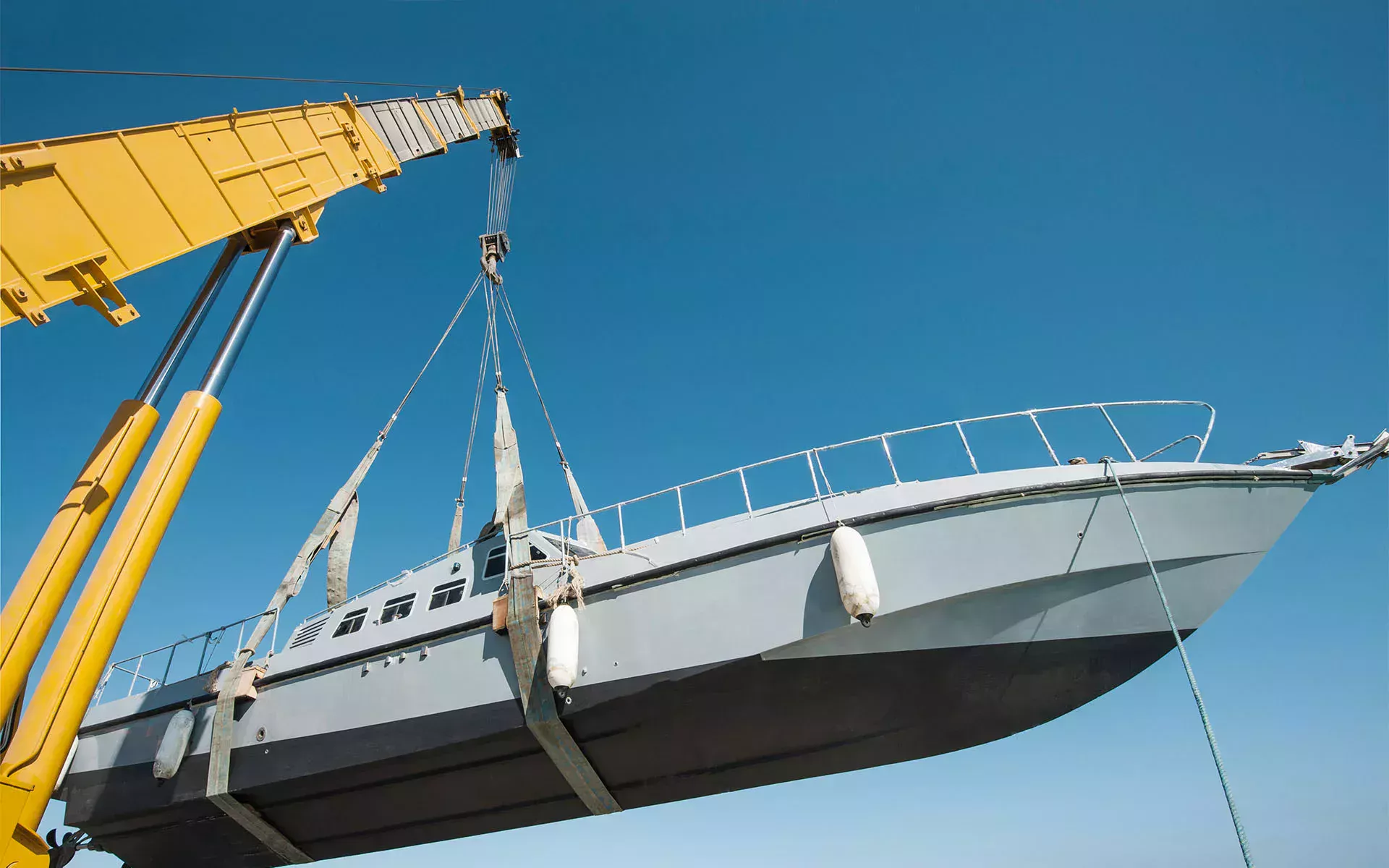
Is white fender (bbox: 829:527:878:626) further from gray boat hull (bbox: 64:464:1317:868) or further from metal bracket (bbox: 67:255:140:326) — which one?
metal bracket (bbox: 67:255:140:326)

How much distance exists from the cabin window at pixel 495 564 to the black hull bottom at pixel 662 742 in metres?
1.86

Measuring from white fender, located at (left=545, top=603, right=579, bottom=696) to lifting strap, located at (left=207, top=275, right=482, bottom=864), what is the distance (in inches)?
210

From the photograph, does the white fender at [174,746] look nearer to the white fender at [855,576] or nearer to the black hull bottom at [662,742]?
the black hull bottom at [662,742]

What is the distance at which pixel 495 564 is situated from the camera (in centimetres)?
985

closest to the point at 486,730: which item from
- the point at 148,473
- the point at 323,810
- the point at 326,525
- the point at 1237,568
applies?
the point at 323,810

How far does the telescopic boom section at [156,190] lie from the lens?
5.74 meters

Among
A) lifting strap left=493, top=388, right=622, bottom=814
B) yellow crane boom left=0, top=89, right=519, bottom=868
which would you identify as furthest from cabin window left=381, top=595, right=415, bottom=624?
yellow crane boom left=0, top=89, right=519, bottom=868

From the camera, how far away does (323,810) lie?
10078mm

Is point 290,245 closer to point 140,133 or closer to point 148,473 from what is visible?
point 140,133

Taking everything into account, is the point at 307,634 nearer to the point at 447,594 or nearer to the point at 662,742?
the point at 447,594

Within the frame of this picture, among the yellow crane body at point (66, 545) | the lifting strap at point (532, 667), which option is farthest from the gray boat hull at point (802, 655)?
the yellow crane body at point (66, 545)

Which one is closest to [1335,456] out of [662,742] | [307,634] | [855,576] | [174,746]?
[855,576]

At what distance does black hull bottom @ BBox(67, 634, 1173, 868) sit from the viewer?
8.00 metres

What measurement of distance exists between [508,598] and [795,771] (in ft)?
13.9
